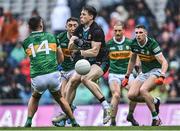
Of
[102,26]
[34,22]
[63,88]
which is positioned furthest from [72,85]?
[102,26]

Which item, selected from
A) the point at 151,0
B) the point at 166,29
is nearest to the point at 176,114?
the point at 166,29

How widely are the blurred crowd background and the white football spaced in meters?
7.01

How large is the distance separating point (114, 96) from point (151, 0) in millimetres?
9563

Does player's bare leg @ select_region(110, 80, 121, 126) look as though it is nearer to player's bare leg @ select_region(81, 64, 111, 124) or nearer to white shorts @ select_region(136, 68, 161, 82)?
player's bare leg @ select_region(81, 64, 111, 124)

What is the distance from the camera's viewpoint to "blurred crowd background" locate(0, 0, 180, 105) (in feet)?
96.3

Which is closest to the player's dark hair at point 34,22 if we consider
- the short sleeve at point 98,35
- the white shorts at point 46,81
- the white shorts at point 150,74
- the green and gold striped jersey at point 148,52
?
the white shorts at point 46,81

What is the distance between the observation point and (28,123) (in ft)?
70.0

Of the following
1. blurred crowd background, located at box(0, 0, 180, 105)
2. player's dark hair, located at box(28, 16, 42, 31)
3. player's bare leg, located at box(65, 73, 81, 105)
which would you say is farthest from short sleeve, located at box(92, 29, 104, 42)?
blurred crowd background, located at box(0, 0, 180, 105)

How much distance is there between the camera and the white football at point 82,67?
21.7 metres

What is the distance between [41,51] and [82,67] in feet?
4.02

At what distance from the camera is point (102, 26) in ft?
104

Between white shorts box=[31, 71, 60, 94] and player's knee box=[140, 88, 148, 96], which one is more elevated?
white shorts box=[31, 71, 60, 94]

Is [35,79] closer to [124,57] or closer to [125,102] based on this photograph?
[124,57]

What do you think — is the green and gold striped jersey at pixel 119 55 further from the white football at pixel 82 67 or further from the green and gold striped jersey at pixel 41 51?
the green and gold striped jersey at pixel 41 51
